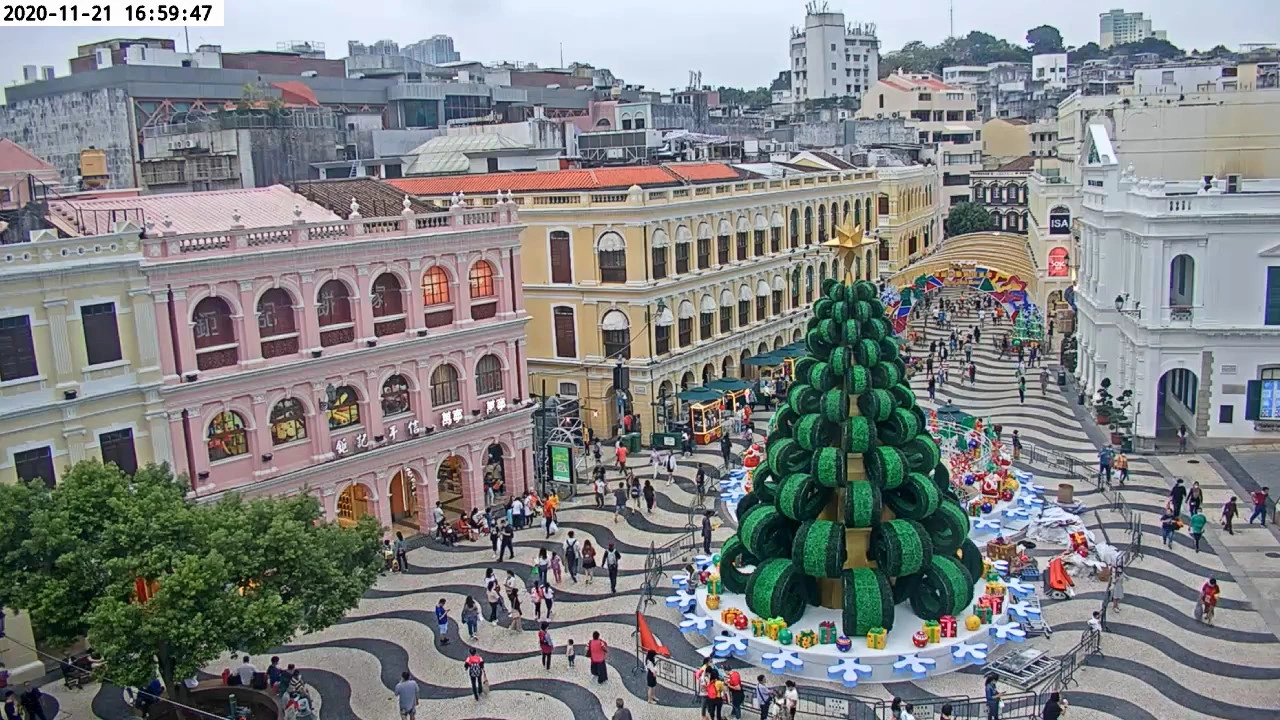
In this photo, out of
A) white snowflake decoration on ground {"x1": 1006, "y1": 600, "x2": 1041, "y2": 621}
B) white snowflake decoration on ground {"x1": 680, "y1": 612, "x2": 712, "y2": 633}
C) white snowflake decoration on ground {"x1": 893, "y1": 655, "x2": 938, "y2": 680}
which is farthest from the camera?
white snowflake decoration on ground {"x1": 680, "y1": 612, "x2": 712, "y2": 633}

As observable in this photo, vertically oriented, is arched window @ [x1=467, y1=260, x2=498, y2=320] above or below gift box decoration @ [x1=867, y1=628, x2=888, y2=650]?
above

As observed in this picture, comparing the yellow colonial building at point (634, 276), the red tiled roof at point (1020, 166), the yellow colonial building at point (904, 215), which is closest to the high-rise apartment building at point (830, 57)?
the red tiled roof at point (1020, 166)

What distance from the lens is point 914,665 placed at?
26281 mm

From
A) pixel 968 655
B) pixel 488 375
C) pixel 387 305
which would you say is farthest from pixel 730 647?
pixel 387 305

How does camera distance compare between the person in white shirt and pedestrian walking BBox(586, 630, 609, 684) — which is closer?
the person in white shirt

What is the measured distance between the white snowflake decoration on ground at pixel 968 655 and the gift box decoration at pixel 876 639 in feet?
5.70

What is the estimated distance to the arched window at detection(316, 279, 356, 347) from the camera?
119 feet

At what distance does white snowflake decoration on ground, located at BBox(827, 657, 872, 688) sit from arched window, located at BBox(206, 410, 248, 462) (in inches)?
746

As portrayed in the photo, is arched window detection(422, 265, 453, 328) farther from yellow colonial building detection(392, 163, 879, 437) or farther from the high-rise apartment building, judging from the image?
the high-rise apartment building

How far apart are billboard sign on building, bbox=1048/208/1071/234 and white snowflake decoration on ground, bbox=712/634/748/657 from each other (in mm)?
57138

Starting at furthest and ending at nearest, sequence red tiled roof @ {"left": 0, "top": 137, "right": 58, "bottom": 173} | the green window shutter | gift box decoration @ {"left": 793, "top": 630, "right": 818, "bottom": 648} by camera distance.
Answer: the green window shutter, red tiled roof @ {"left": 0, "top": 137, "right": 58, "bottom": 173}, gift box decoration @ {"left": 793, "top": 630, "right": 818, "bottom": 648}

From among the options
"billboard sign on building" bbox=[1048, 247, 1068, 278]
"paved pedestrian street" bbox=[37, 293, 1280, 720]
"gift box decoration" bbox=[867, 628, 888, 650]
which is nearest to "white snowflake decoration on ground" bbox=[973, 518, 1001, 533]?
"paved pedestrian street" bbox=[37, 293, 1280, 720]

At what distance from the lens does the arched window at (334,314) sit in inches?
1427

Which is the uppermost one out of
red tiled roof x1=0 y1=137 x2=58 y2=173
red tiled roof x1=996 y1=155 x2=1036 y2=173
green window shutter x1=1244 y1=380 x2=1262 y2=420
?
red tiled roof x1=0 y1=137 x2=58 y2=173
